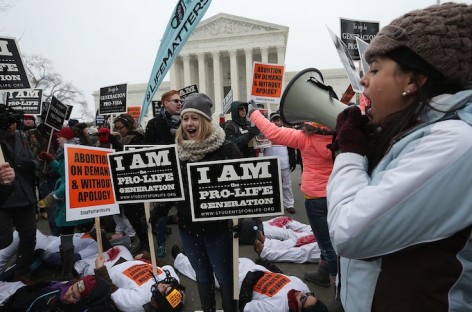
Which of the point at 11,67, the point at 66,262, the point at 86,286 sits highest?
the point at 11,67

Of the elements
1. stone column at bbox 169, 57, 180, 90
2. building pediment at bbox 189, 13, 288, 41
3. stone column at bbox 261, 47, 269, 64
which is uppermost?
building pediment at bbox 189, 13, 288, 41

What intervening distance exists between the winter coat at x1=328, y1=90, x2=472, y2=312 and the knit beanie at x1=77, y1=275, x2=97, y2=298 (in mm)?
2683

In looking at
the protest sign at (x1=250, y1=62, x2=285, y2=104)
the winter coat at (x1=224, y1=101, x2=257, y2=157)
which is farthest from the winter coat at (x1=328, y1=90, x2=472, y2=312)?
the protest sign at (x1=250, y1=62, x2=285, y2=104)

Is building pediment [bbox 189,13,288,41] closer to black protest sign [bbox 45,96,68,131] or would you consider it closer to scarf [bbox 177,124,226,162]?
black protest sign [bbox 45,96,68,131]

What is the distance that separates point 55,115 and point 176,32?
13.3 feet

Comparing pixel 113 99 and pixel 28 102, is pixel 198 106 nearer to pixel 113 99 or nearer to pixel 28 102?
pixel 113 99

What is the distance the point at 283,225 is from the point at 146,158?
11.0 feet

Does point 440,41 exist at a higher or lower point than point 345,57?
lower

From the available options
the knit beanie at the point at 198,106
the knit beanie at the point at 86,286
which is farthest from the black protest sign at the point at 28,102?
the knit beanie at the point at 198,106

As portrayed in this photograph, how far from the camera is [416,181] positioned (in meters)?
0.79

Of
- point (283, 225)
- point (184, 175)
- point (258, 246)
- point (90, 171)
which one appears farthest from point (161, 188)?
point (283, 225)

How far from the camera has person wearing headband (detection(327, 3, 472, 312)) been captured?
0.78 m

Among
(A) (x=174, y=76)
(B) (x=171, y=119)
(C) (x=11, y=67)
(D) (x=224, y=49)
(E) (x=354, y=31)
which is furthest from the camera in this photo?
(A) (x=174, y=76)

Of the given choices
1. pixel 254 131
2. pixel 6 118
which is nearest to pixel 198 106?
pixel 6 118
